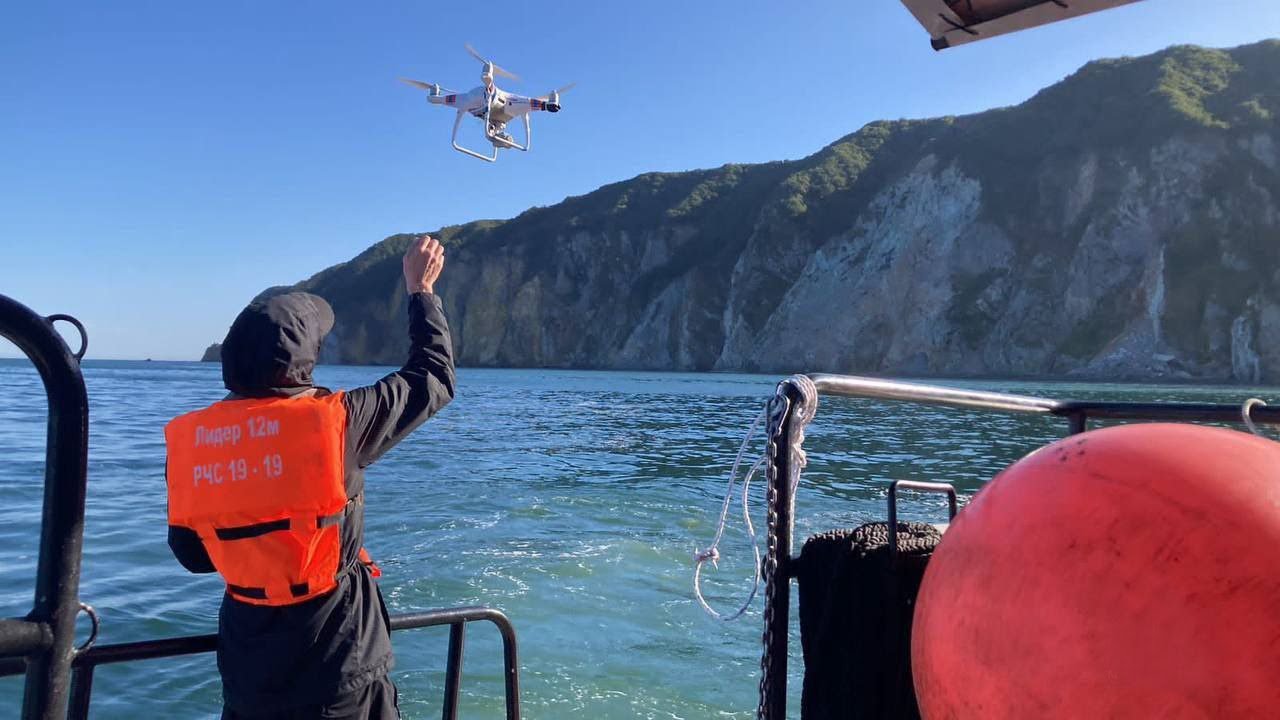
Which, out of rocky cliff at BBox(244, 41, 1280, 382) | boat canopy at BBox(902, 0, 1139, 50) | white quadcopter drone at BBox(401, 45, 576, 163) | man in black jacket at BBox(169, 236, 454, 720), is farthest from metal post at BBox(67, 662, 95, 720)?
rocky cliff at BBox(244, 41, 1280, 382)

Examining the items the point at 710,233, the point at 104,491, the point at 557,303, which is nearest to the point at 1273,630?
the point at 104,491

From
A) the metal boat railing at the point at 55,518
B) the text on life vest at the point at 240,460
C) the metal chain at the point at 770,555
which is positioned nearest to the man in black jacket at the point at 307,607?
the text on life vest at the point at 240,460

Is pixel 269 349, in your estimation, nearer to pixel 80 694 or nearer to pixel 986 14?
pixel 80 694

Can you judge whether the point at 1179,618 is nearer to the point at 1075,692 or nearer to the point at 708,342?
the point at 1075,692

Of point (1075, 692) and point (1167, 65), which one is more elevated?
point (1167, 65)

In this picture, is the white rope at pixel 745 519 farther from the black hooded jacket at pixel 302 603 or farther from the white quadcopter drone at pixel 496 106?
the white quadcopter drone at pixel 496 106

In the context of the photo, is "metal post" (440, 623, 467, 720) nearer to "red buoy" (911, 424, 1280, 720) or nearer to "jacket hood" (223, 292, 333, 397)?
"jacket hood" (223, 292, 333, 397)
